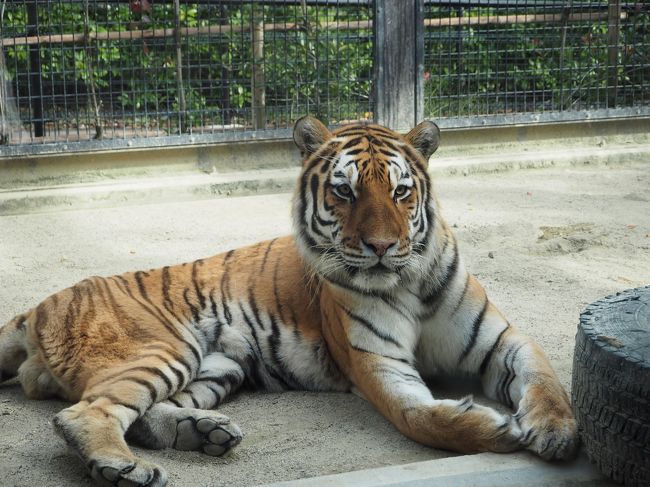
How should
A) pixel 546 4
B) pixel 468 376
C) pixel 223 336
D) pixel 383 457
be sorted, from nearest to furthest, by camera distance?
1. pixel 383 457
2. pixel 468 376
3. pixel 223 336
4. pixel 546 4

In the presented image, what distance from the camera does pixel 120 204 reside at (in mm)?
7457

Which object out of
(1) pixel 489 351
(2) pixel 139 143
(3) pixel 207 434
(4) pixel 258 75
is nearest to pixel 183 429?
(3) pixel 207 434

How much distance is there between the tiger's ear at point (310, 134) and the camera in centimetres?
368

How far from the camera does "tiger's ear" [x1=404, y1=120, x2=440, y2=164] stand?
145 inches

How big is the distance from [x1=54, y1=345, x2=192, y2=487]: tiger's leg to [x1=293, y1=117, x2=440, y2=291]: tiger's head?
68 cm

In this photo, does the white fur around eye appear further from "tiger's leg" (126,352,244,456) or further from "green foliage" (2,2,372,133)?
"green foliage" (2,2,372,133)

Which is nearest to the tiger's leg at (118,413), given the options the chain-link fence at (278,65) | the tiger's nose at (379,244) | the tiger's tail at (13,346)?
the tiger's tail at (13,346)

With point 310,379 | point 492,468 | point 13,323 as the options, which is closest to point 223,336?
point 310,379

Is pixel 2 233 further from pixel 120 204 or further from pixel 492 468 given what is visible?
pixel 492 468

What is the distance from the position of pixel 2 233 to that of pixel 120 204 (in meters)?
1.06

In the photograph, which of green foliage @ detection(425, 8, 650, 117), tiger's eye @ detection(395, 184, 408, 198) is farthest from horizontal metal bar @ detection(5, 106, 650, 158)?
tiger's eye @ detection(395, 184, 408, 198)

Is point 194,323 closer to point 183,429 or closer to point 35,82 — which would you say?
point 183,429

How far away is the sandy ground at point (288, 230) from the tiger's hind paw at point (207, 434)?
39 millimetres

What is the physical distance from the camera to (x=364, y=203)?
3396mm
